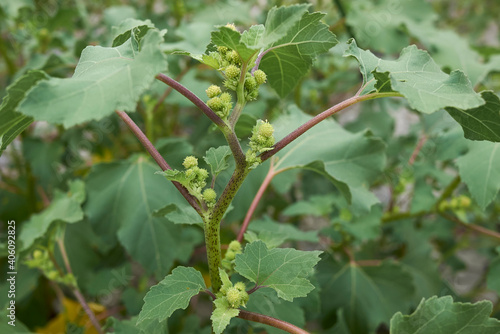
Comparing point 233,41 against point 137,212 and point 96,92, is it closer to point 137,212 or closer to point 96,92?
point 96,92

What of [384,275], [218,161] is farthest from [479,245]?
[218,161]

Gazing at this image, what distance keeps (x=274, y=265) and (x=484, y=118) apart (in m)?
0.32

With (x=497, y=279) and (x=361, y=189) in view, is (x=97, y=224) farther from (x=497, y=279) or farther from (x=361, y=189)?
(x=497, y=279)

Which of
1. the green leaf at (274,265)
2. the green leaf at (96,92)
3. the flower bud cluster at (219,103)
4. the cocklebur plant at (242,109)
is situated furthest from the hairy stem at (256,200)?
the green leaf at (96,92)

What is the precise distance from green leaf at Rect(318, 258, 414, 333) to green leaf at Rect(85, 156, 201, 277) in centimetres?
39

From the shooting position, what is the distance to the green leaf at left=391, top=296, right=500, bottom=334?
1.94ft

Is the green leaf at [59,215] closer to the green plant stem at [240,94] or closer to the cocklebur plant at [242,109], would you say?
the cocklebur plant at [242,109]

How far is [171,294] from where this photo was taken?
1.80ft

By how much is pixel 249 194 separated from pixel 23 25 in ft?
3.14

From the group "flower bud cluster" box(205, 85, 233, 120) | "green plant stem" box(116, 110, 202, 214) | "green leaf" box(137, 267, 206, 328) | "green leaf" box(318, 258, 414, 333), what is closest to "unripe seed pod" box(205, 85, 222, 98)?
"flower bud cluster" box(205, 85, 233, 120)

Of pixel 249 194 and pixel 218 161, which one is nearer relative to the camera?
pixel 218 161

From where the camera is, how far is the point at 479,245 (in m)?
1.72

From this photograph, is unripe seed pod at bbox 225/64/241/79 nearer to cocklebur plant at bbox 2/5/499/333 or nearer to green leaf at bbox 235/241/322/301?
cocklebur plant at bbox 2/5/499/333

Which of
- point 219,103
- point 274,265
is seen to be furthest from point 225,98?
point 274,265
